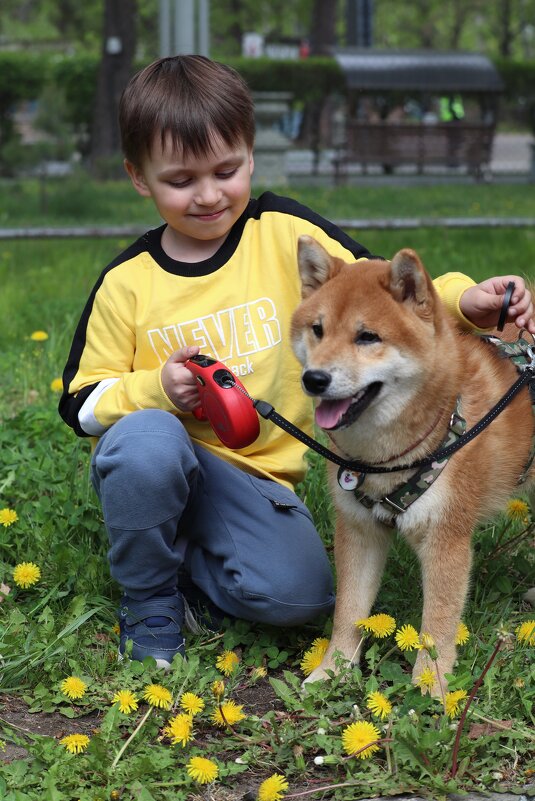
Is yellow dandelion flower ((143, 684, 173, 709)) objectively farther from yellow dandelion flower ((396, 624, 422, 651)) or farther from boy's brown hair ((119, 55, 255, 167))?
boy's brown hair ((119, 55, 255, 167))

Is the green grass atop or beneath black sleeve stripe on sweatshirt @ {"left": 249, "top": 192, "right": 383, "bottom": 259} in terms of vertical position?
beneath

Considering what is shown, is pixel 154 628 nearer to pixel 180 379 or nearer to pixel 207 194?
pixel 180 379

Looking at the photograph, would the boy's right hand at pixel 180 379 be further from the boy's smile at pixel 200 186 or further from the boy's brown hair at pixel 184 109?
the boy's brown hair at pixel 184 109

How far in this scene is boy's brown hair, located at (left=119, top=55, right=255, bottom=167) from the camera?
8.53 ft

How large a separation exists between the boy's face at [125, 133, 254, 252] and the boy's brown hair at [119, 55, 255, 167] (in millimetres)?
26

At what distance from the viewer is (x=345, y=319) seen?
224cm

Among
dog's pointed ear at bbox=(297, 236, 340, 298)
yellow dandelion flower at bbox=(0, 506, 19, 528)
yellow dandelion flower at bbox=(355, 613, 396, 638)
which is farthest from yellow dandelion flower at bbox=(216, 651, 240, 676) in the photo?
dog's pointed ear at bbox=(297, 236, 340, 298)

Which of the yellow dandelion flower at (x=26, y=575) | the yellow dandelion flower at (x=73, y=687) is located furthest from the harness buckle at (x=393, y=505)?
the yellow dandelion flower at (x=26, y=575)

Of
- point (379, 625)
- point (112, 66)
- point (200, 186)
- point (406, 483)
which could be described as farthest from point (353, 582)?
point (112, 66)

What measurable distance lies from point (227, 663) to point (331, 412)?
75cm

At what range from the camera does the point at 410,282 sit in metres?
2.23

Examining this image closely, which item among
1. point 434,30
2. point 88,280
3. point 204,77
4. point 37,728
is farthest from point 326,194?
point 434,30

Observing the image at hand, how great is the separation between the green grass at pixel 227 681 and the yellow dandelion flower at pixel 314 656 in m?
0.06

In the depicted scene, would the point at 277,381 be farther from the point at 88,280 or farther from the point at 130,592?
A: the point at 88,280
